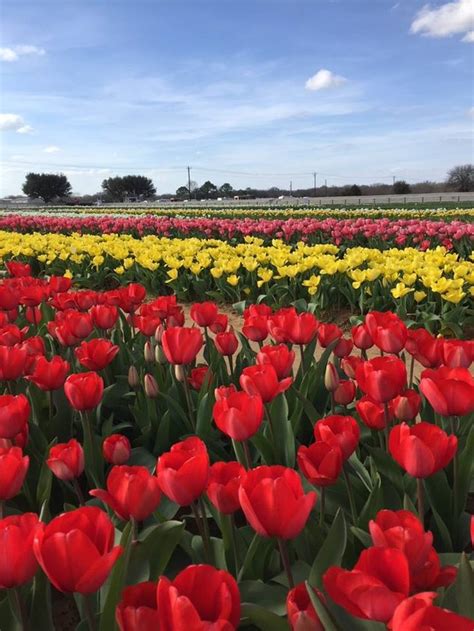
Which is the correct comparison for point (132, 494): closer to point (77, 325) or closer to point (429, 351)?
point (429, 351)

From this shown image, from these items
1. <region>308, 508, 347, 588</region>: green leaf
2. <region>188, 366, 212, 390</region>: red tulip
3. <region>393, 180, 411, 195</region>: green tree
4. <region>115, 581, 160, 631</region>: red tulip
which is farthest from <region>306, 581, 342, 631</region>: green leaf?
<region>393, 180, 411, 195</region>: green tree

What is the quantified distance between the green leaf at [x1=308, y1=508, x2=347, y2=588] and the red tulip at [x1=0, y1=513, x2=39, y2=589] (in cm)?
56

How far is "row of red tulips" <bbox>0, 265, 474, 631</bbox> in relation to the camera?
0.85m

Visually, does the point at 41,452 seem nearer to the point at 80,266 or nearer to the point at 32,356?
the point at 32,356

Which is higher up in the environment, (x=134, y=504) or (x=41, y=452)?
(x=134, y=504)

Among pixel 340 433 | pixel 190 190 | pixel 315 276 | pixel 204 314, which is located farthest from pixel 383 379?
pixel 190 190

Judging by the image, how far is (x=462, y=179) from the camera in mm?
71250

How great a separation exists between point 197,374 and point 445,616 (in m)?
1.87

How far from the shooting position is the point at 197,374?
2525 mm

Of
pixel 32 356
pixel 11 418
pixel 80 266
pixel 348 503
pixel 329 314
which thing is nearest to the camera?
pixel 11 418

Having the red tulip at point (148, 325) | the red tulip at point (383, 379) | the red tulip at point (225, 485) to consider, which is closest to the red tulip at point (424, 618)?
the red tulip at point (225, 485)

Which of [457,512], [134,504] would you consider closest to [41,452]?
[134,504]

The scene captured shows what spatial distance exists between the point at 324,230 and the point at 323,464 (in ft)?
34.8

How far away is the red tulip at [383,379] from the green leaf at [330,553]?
0.55 metres
